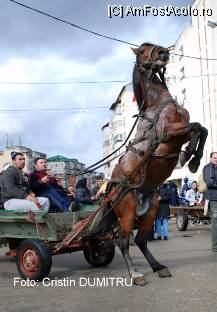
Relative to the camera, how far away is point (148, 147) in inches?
284

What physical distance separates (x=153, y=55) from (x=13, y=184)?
10.4 feet

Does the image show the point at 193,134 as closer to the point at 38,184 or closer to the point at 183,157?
the point at 183,157

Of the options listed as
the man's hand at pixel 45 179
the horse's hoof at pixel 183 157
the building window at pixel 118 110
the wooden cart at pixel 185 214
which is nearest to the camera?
the horse's hoof at pixel 183 157

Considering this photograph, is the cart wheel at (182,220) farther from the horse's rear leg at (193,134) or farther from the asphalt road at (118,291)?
the horse's rear leg at (193,134)

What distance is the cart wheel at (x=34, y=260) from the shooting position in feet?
24.8

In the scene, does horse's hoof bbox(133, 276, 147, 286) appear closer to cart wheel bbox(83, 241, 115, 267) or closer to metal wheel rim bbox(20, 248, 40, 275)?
metal wheel rim bbox(20, 248, 40, 275)

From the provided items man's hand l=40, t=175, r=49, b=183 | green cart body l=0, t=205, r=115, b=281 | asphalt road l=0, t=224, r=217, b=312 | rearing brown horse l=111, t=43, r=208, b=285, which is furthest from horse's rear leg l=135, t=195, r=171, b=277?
man's hand l=40, t=175, r=49, b=183

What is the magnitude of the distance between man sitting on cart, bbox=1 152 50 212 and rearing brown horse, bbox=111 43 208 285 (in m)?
1.39

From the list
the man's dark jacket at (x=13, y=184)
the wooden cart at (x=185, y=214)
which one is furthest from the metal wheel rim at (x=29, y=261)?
the wooden cart at (x=185, y=214)

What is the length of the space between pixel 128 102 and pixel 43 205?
86425 millimetres

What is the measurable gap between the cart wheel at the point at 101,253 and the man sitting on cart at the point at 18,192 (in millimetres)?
1179

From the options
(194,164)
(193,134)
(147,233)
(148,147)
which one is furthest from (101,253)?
(193,134)

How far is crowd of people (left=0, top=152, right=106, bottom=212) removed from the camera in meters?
8.41

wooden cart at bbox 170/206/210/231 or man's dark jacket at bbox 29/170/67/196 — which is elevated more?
man's dark jacket at bbox 29/170/67/196
